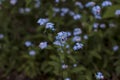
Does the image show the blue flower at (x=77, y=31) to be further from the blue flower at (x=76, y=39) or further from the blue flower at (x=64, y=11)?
the blue flower at (x=64, y=11)

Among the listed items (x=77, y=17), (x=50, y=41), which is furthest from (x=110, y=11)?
(x=50, y=41)

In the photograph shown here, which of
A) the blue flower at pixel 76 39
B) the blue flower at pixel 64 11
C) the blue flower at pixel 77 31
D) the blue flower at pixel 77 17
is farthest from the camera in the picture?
the blue flower at pixel 64 11

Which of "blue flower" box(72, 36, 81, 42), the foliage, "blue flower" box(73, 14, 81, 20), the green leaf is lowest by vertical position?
the foliage

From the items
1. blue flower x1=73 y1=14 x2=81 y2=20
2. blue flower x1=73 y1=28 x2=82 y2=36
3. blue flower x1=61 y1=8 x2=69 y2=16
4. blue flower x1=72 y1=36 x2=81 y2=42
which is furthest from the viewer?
blue flower x1=61 y1=8 x2=69 y2=16

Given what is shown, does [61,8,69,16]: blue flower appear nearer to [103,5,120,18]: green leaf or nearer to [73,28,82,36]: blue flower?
[73,28,82,36]: blue flower

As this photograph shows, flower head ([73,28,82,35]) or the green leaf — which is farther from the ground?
the green leaf

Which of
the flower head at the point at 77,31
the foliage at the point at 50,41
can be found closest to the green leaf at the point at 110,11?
the foliage at the point at 50,41

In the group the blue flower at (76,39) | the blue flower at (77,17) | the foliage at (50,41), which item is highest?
the blue flower at (76,39)

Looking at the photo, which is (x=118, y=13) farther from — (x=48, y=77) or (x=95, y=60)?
(x=48, y=77)

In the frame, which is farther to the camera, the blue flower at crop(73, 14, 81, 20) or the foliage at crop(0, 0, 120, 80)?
the blue flower at crop(73, 14, 81, 20)

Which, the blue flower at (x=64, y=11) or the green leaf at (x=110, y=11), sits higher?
the green leaf at (x=110, y=11)

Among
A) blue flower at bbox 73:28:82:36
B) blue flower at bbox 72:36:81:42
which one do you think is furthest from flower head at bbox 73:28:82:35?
blue flower at bbox 72:36:81:42
